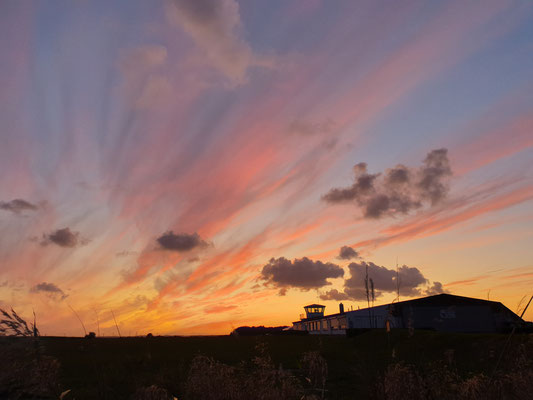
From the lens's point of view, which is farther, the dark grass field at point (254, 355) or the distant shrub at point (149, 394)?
the dark grass field at point (254, 355)

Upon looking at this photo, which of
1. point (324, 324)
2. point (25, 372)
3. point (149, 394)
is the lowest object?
point (149, 394)

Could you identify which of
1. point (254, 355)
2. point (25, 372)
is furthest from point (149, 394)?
point (254, 355)

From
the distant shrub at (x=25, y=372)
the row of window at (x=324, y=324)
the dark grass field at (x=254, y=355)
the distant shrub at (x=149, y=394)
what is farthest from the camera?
the row of window at (x=324, y=324)

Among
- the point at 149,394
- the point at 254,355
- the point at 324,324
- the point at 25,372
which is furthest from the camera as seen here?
the point at 324,324

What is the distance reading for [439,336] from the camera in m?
33.2

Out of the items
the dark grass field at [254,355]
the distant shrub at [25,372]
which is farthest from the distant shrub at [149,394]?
the dark grass field at [254,355]

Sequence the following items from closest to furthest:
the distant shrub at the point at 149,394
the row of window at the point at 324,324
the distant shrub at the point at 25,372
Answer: the distant shrub at the point at 25,372
the distant shrub at the point at 149,394
the row of window at the point at 324,324

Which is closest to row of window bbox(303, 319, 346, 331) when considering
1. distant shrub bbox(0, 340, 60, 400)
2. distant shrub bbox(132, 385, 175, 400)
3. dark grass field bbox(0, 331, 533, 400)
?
dark grass field bbox(0, 331, 533, 400)

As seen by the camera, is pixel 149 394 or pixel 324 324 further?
pixel 324 324

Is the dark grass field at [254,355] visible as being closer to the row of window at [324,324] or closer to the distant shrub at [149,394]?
the distant shrub at [149,394]

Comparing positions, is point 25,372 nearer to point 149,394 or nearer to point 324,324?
point 149,394

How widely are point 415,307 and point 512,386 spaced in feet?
171

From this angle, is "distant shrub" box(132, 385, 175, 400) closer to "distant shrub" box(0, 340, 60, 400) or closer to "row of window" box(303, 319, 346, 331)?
"distant shrub" box(0, 340, 60, 400)

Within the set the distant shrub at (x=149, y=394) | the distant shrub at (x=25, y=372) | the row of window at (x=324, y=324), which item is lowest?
the distant shrub at (x=149, y=394)
